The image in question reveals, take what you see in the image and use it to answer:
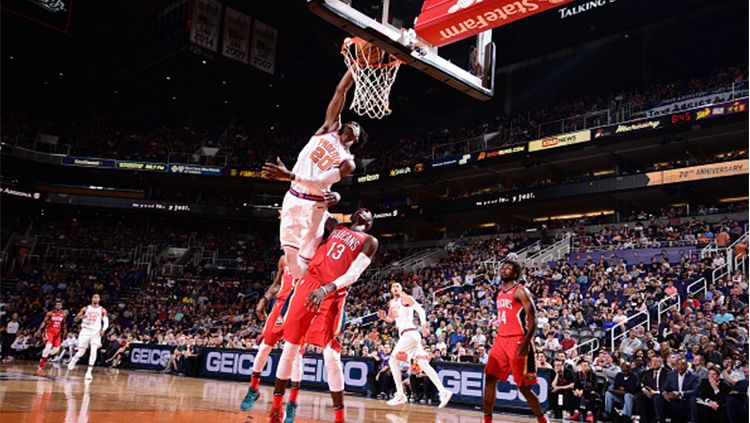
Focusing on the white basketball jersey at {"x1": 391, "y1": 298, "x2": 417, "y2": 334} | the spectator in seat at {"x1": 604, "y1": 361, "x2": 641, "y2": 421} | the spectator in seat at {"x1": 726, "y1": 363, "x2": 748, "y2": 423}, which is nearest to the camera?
the spectator in seat at {"x1": 726, "y1": 363, "x2": 748, "y2": 423}

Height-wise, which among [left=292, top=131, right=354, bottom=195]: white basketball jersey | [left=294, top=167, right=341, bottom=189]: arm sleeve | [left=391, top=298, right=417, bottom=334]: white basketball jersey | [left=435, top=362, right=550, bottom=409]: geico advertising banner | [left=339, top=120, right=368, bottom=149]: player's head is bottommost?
[left=435, top=362, right=550, bottom=409]: geico advertising banner

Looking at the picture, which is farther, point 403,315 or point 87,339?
point 87,339

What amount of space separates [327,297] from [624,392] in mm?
6388

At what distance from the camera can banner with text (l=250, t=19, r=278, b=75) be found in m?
27.2

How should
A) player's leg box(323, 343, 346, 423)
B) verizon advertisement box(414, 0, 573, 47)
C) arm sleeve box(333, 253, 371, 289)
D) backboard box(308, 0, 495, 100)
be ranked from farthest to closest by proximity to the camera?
backboard box(308, 0, 495, 100) < verizon advertisement box(414, 0, 573, 47) < player's leg box(323, 343, 346, 423) < arm sleeve box(333, 253, 371, 289)

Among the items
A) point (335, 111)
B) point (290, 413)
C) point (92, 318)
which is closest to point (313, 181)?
point (335, 111)

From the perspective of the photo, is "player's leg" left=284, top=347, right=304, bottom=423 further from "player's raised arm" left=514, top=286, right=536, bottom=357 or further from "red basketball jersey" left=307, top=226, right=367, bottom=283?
"player's raised arm" left=514, top=286, right=536, bottom=357

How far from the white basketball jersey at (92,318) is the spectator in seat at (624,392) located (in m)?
10.6

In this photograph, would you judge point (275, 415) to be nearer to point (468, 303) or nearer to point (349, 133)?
point (349, 133)

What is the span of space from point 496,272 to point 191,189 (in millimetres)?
20353

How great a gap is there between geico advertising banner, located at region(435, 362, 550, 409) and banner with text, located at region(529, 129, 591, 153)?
47.9 feet

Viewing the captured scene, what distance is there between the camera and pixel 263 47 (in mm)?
27578

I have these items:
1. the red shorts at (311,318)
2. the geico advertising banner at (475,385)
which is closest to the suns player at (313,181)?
the red shorts at (311,318)

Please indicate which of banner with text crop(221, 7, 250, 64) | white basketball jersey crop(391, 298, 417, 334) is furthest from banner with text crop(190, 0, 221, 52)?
white basketball jersey crop(391, 298, 417, 334)
